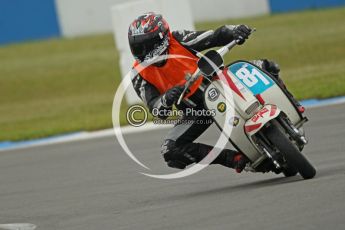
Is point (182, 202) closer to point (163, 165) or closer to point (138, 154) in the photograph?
point (163, 165)

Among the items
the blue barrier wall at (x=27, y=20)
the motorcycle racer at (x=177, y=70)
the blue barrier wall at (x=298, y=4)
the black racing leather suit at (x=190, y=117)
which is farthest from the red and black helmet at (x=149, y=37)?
the blue barrier wall at (x=27, y=20)

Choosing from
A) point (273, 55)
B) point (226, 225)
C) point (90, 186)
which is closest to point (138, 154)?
point (90, 186)

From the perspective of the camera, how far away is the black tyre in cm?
722

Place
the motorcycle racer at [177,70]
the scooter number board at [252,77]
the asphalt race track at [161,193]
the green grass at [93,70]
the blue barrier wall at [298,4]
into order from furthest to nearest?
the blue barrier wall at [298,4] → the green grass at [93,70] → the motorcycle racer at [177,70] → the scooter number board at [252,77] → the asphalt race track at [161,193]

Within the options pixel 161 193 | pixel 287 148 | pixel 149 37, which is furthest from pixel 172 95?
pixel 161 193

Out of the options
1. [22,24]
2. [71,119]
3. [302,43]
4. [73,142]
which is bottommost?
[22,24]

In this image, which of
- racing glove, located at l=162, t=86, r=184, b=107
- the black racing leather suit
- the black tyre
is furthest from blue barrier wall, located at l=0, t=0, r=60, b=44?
the black tyre

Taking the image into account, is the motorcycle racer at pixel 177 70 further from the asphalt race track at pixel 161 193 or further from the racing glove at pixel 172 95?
the asphalt race track at pixel 161 193

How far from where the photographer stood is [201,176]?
358 inches

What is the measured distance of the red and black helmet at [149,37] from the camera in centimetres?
768

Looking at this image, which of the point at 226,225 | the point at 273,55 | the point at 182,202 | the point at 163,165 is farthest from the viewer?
the point at 273,55

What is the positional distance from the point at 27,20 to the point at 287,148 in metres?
23.8

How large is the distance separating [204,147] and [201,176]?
41.1 inches

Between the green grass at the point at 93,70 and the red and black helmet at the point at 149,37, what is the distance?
6.79 m
